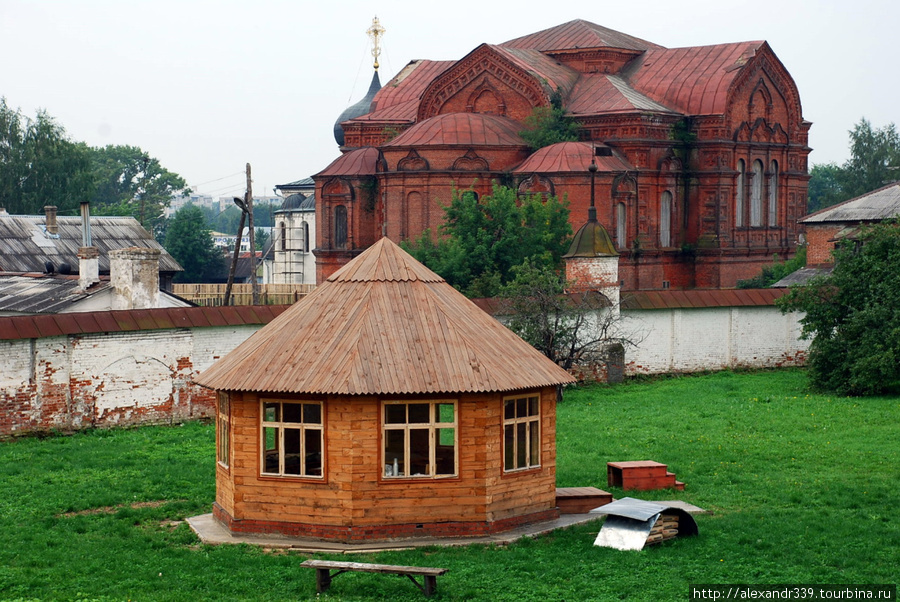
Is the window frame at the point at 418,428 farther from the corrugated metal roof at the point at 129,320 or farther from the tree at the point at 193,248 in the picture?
the tree at the point at 193,248

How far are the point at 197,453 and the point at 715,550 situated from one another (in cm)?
909

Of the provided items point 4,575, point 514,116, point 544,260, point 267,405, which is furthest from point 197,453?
point 514,116

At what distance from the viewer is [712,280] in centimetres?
4209

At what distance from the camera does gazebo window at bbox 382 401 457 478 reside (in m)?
13.8

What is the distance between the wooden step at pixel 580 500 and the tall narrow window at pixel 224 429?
390 cm

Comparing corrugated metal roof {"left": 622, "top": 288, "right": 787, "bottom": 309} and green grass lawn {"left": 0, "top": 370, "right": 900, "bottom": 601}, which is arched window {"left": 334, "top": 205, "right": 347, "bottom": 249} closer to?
corrugated metal roof {"left": 622, "top": 288, "right": 787, "bottom": 309}

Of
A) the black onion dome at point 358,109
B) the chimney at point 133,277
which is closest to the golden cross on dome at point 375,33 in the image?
the black onion dome at point 358,109

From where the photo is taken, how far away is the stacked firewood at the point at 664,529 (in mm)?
13445

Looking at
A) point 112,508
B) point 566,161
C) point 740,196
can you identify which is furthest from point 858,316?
point 740,196

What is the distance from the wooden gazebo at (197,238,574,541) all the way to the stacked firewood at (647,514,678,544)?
160 centimetres

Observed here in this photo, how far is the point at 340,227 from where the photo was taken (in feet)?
143

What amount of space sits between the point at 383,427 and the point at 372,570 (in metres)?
2.28

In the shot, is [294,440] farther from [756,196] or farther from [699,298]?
[756,196]

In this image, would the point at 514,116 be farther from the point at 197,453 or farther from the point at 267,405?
the point at 267,405
